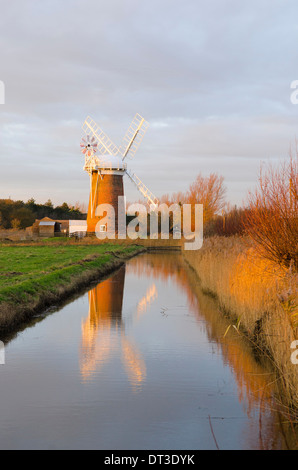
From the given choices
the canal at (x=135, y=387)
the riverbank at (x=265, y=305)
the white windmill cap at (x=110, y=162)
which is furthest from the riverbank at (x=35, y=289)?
the white windmill cap at (x=110, y=162)

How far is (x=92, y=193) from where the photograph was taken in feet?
164

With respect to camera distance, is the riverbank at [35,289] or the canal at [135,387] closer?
the canal at [135,387]

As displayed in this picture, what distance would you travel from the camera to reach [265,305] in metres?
9.01

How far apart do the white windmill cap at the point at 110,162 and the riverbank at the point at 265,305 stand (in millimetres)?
34927

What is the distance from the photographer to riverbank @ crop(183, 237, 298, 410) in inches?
247

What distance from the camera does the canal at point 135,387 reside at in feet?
16.7

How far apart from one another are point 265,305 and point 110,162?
136 feet

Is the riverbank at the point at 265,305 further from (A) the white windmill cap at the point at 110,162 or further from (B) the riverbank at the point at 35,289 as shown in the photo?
(A) the white windmill cap at the point at 110,162

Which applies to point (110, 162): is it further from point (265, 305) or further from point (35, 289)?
point (265, 305)

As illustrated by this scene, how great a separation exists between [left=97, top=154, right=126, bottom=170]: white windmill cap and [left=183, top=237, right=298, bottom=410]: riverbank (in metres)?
34.9

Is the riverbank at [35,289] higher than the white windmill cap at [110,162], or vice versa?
the white windmill cap at [110,162]

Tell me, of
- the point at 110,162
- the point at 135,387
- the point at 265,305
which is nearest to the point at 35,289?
the point at 265,305

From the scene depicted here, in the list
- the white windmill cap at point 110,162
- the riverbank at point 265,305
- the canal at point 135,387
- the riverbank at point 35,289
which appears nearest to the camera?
the canal at point 135,387
